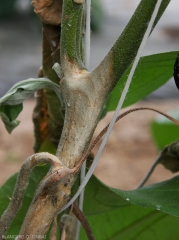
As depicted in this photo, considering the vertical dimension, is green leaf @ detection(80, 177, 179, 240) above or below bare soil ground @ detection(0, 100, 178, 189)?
above

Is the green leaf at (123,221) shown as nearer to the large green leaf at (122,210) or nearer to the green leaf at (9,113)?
the large green leaf at (122,210)

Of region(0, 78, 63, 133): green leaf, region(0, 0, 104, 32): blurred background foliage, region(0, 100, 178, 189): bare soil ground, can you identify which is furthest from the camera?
region(0, 0, 104, 32): blurred background foliage

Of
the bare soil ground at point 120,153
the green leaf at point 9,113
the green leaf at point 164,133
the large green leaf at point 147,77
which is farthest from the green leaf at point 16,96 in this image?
the bare soil ground at point 120,153

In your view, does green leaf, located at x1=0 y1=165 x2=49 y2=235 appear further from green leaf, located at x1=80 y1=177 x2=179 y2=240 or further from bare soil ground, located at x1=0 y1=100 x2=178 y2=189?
bare soil ground, located at x1=0 y1=100 x2=178 y2=189

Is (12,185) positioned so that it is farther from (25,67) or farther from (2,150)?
(25,67)

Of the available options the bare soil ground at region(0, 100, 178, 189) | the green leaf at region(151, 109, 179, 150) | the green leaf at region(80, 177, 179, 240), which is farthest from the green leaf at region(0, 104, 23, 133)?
the bare soil ground at region(0, 100, 178, 189)

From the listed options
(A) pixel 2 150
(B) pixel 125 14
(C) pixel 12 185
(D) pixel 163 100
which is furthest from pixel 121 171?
(B) pixel 125 14

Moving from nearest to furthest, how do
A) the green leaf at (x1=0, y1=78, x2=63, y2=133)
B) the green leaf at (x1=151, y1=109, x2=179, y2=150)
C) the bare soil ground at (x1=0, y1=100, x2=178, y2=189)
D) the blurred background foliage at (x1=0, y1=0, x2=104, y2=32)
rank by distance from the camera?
the green leaf at (x1=0, y1=78, x2=63, y2=133)
the green leaf at (x1=151, y1=109, x2=179, y2=150)
the bare soil ground at (x1=0, y1=100, x2=178, y2=189)
the blurred background foliage at (x1=0, y1=0, x2=104, y2=32)
